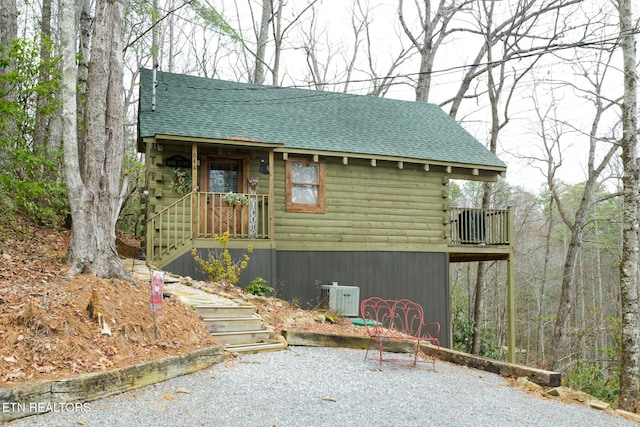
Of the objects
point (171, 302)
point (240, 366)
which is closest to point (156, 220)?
point (171, 302)

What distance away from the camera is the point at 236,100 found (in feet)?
49.2

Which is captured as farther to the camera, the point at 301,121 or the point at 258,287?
the point at 301,121

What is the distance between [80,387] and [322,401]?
7.49ft

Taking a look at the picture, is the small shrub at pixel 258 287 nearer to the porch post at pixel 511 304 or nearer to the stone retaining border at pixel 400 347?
the stone retaining border at pixel 400 347

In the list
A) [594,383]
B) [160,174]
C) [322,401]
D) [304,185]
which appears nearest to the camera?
[322,401]

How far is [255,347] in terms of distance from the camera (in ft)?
25.0

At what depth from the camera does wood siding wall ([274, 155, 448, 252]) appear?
13.2 metres

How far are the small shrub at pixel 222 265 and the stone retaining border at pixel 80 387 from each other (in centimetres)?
478

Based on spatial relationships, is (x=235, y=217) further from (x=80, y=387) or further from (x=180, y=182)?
(x=80, y=387)

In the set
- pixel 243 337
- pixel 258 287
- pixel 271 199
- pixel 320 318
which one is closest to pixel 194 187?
pixel 271 199

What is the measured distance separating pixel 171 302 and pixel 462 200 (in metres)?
30.6

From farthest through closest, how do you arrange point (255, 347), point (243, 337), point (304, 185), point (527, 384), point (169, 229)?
point (304, 185) < point (169, 229) < point (243, 337) < point (255, 347) < point (527, 384)

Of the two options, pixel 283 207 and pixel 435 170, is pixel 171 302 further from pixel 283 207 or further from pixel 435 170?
pixel 435 170

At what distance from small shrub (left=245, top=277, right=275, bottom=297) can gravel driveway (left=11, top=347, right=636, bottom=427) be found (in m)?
3.66
